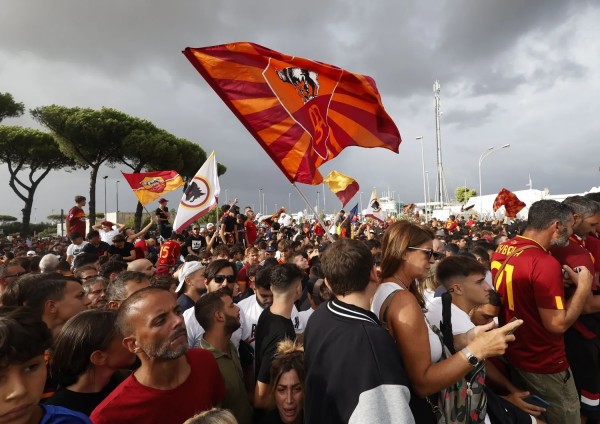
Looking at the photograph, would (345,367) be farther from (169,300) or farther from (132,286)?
(132,286)

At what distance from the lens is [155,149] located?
104 feet

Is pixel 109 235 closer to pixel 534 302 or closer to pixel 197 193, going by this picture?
pixel 197 193

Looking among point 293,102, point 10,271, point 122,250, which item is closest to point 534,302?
point 293,102

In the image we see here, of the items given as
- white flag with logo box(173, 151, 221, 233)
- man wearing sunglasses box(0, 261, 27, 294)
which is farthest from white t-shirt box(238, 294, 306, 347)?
white flag with logo box(173, 151, 221, 233)

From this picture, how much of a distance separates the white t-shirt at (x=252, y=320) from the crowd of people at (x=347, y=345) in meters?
0.02

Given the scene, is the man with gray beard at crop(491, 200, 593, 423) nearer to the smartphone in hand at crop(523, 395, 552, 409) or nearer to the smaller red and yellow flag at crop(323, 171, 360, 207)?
the smartphone in hand at crop(523, 395, 552, 409)

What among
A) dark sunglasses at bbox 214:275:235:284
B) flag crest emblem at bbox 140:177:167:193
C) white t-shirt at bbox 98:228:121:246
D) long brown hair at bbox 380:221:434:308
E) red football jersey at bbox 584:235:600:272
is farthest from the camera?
flag crest emblem at bbox 140:177:167:193

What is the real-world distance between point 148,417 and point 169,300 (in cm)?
58

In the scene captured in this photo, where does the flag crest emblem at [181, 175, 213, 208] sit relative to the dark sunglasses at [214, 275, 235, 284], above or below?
above

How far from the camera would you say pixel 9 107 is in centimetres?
2877

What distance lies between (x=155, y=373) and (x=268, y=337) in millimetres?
1185

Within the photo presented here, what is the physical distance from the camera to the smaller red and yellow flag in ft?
38.4

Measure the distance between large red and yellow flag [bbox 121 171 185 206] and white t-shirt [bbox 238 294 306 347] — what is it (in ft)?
24.3

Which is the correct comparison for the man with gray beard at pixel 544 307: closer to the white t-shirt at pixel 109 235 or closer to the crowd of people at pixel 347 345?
the crowd of people at pixel 347 345
